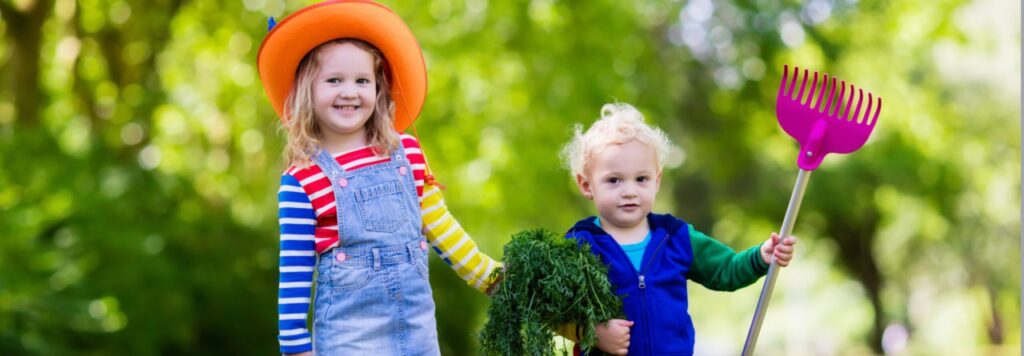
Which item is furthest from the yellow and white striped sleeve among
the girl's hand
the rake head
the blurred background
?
the blurred background

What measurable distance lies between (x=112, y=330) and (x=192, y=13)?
13.6 feet

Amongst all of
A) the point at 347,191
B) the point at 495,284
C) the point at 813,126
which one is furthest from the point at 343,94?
the point at 813,126

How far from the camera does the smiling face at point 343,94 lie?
3.67m

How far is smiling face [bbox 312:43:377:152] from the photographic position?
12.0ft

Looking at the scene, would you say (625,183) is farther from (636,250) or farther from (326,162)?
(326,162)

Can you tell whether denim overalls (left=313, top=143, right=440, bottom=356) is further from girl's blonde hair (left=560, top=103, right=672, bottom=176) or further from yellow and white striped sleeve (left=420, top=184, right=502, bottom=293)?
girl's blonde hair (left=560, top=103, right=672, bottom=176)

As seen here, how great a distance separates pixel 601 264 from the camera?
12.2 feet

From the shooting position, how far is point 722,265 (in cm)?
386

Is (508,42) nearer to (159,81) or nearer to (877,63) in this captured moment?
(159,81)

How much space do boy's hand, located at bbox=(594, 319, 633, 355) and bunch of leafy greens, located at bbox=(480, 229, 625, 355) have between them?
0.03 m

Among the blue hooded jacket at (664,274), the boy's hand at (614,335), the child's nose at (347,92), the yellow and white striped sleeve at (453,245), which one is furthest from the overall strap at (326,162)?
the boy's hand at (614,335)

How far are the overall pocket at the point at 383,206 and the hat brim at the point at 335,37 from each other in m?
0.35

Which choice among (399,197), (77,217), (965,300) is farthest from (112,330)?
(965,300)

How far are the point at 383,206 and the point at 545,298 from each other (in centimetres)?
57
